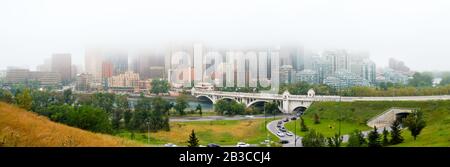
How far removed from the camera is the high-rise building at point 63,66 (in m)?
36.2

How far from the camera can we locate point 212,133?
45.7 ft

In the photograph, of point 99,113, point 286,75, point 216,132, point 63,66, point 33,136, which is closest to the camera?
point 33,136

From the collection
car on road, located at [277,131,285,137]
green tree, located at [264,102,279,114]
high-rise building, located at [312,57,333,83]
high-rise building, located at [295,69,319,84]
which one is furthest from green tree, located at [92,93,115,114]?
high-rise building, located at [312,57,333,83]

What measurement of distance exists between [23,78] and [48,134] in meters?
34.6

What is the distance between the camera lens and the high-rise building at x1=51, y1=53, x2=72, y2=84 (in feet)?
119

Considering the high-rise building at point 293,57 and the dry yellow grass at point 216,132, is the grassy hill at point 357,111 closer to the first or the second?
the dry yellow grass at point 216,132

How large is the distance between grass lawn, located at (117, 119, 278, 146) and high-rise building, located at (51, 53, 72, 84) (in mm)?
A: 22860

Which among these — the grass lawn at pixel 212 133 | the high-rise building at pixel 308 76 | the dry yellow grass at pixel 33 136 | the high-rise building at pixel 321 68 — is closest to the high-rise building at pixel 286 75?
the high-rise building at pixel 308 76

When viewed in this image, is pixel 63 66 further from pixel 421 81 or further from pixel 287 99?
pixel 421 81

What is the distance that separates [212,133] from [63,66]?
26.7 meters

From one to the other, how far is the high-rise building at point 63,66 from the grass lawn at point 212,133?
22860 millimetres

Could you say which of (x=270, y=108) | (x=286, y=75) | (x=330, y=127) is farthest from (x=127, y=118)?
(x=286, y=75)

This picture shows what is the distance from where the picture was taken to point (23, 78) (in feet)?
115
